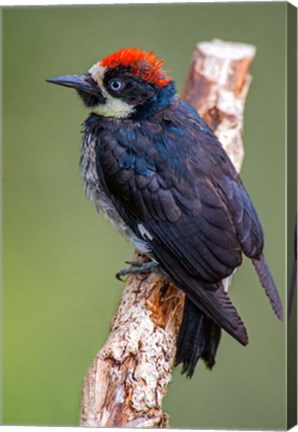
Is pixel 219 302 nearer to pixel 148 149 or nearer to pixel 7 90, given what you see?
pixel 148 149

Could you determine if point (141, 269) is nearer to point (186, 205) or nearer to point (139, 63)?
point (186, 205)

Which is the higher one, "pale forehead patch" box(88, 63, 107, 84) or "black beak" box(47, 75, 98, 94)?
"pale forehead patch" box(88, 63, 107, 84)

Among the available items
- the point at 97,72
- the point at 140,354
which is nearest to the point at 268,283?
the point at 140,354

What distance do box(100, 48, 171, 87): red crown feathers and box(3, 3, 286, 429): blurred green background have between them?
17 centimetres

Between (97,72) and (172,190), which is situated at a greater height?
(97,72)

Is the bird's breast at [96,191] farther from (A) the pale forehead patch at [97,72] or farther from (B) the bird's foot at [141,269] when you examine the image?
(A) the pale forehead patch at [97,72]

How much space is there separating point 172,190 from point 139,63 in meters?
0.47

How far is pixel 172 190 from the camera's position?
3395 millimetres

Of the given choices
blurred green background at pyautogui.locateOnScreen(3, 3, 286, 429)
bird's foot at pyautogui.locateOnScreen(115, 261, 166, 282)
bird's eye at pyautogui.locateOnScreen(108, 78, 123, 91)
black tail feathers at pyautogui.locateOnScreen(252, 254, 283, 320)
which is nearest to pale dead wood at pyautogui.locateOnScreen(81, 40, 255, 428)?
bird's foot at pyautogui.locateOnScreen(115, 261, 166, 282)

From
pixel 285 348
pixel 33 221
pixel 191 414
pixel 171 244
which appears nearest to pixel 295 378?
pixel 285 348

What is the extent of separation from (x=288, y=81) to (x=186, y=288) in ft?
2.60

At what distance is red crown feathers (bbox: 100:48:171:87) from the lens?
11.2 feet

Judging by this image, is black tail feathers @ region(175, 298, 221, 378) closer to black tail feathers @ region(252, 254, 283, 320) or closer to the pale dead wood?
the pale dead wood

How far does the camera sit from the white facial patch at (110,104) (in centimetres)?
349
